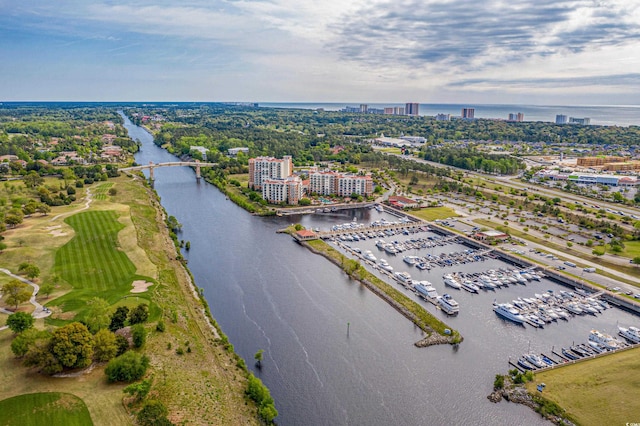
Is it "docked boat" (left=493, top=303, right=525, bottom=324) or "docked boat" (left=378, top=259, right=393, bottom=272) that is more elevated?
"docked boat" (left=378, top=259, right=393, bottom=272)

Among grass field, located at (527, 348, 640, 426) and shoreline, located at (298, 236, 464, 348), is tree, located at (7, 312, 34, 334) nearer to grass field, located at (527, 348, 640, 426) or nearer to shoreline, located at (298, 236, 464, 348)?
shoreline, located at (298, 236, 464, 348)

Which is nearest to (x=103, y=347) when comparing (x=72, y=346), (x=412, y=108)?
(x=72, y=346)

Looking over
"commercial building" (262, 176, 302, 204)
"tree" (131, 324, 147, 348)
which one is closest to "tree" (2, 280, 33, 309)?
"tree" (131, 324, 147, 348)

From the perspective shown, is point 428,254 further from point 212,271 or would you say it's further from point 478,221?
point 212,271

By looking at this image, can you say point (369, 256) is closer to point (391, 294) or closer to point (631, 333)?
point (391, 294)

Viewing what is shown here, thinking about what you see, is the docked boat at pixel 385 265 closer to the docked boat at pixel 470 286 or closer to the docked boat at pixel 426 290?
the docked boat at pixel 426 290

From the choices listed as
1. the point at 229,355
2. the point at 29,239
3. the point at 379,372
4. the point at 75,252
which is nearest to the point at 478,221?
the point at 379,372

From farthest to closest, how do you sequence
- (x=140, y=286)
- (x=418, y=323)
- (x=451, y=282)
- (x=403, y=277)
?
(x=403, y=277), (x=451, y=282), (x=140, y=286), (x=418, y=323)
